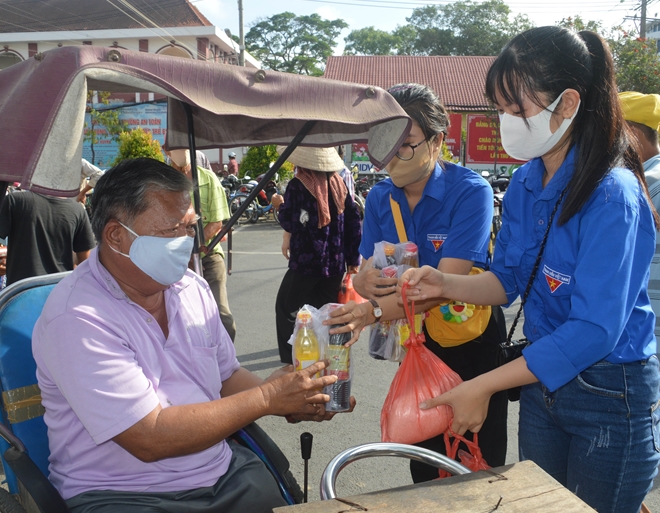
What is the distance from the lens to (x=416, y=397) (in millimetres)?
1948

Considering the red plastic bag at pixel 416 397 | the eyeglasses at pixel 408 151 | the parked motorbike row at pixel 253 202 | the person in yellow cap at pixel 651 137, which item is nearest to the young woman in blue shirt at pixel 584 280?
the red plastic bag at pixel 416 397

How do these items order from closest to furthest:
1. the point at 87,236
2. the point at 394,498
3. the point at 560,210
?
1. the point at 394,498
2. the point at 560,210
3. the point at 87,236

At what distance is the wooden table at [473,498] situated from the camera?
130cm

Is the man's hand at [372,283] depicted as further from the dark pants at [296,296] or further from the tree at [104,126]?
the tree at [104,126]

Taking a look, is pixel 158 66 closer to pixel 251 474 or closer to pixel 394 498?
pixel 394 498

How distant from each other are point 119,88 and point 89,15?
114ft

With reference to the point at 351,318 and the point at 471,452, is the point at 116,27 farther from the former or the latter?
the point at 471,452

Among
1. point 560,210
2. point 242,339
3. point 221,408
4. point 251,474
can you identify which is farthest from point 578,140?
point 242,339

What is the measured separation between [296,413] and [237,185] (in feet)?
50.5

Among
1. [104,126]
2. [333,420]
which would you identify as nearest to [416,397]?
[333,420]

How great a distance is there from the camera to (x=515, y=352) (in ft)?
6.50

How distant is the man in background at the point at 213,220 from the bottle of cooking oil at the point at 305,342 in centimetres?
278

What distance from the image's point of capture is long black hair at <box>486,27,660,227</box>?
5.32ft

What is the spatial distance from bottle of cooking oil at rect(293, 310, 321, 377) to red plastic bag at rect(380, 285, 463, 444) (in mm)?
306
